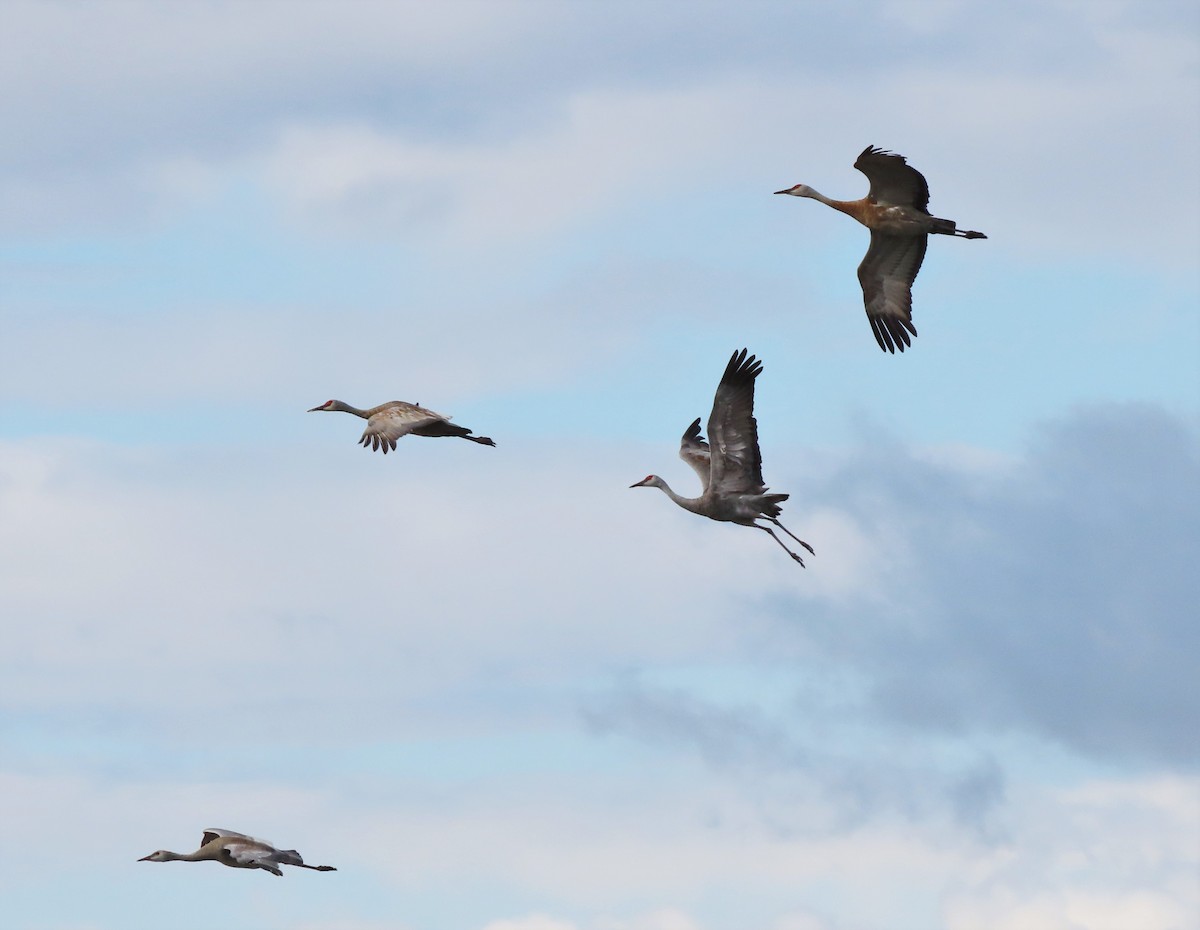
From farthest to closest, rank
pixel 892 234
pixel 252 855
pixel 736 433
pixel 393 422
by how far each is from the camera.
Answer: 1. pixel 393 422
2. pixel 892 234
3. pixel 736 433
4. pixel 252 855

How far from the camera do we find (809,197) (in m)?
42.4

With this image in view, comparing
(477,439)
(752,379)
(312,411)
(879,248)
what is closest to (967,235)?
(879,248)

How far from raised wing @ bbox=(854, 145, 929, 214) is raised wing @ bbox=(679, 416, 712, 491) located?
16.9 feet

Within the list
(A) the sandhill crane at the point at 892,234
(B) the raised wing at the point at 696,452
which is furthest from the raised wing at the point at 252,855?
(A) the sandhill crane at the point at 892,234

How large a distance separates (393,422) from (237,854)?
9439 mm

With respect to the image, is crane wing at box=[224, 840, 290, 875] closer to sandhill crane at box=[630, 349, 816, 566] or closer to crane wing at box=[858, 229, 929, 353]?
sandhill crane at box=[630, 349, 816, 566]

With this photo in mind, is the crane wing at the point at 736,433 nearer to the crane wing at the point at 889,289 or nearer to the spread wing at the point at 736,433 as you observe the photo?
the spread wing at the point at 736,433

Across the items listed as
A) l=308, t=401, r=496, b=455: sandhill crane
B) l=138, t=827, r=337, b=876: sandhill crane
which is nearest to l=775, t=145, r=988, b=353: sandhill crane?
l=308, t=401, r=496, b=455: sandhill crane

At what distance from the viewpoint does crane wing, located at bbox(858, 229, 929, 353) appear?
132 ft

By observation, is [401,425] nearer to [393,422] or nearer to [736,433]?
[393,422]

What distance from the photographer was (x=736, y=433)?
37562 mm

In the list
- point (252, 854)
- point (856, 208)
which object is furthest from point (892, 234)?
point (252, 854)

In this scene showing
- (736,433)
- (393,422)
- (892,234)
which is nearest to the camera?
(736,433)

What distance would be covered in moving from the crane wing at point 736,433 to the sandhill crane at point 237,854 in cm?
872
